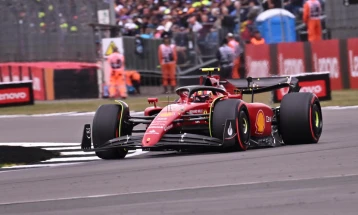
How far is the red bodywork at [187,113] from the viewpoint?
39.8 ft

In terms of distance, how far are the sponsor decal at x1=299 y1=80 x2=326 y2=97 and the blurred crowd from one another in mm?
4543

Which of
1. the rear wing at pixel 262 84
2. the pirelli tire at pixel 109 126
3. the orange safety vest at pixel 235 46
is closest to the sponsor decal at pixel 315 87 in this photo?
the orange safety vest at pixel 235 46

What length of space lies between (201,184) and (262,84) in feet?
17.9

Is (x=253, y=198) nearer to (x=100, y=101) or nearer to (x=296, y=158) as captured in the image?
(x=296, y=158)

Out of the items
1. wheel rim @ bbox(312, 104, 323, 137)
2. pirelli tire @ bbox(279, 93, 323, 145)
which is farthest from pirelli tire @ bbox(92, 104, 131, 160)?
wheel rim @ bbox(312, 104, 323, 137)

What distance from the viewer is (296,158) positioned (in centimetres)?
1093

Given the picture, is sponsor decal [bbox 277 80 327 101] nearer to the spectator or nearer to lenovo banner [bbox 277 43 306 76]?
lenovo banner [bbox 277 43 306 76]

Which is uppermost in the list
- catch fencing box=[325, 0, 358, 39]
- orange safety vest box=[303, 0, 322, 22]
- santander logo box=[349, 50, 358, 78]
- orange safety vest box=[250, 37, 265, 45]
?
orange safety vest box=[303, 0, 322, 22]

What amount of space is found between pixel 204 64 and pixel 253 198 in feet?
71.9

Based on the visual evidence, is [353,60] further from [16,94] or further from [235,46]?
[16,94]

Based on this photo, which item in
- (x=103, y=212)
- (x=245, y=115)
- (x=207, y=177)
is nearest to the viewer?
(x=103, y=212)

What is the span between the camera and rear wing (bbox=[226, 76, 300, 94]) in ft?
46.3

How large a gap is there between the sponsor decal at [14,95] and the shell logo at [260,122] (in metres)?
15.4

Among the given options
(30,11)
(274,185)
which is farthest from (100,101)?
(274,185)
